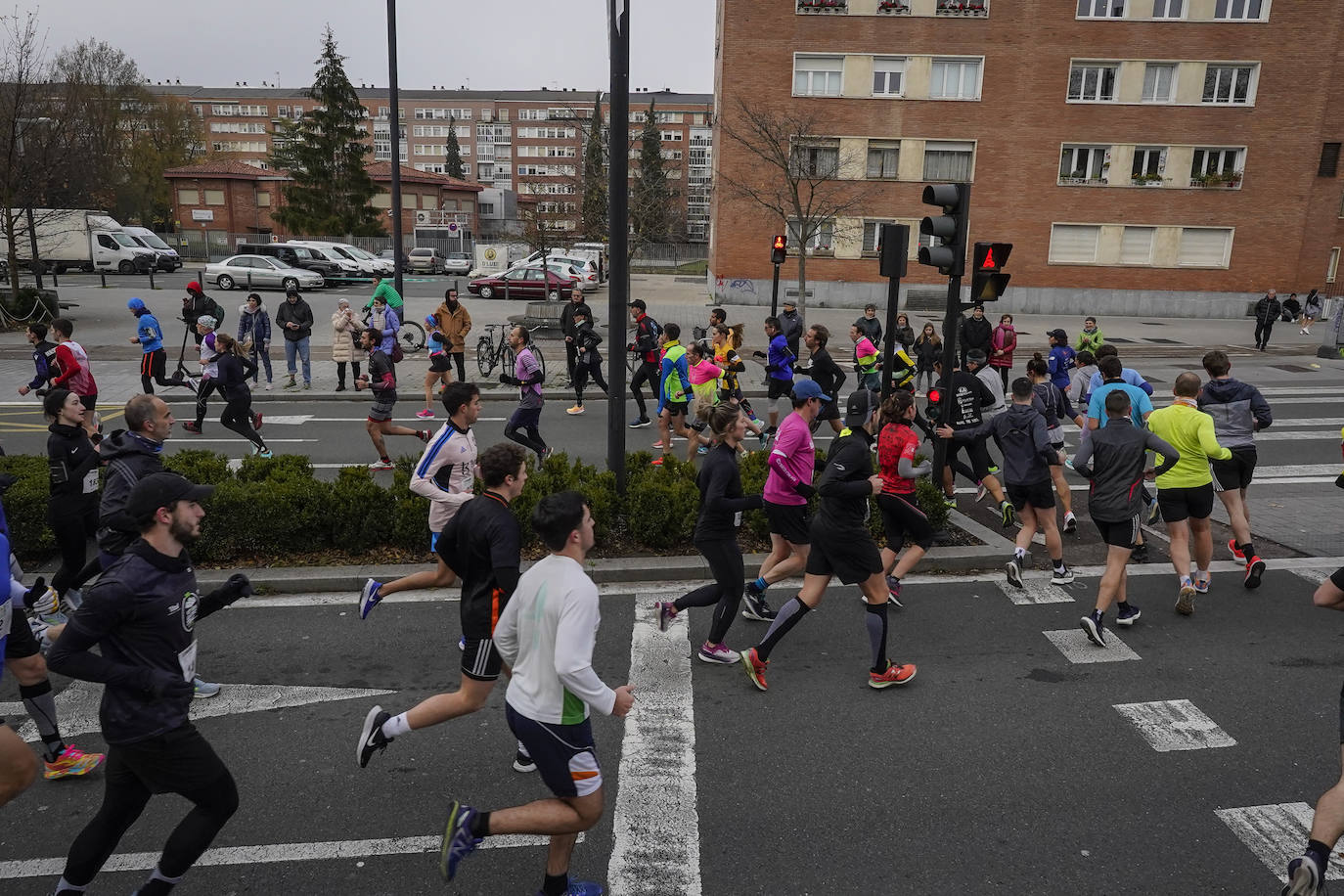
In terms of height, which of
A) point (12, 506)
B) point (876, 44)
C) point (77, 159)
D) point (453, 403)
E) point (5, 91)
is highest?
point (876, 44)

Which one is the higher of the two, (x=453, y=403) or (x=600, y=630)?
(x=453, y=403)

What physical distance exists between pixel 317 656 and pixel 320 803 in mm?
1870

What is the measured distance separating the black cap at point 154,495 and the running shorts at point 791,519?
397 cm

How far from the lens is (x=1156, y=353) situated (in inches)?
982

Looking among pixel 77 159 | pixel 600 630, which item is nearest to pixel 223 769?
pixel 600 630

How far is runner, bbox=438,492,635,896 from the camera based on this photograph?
353 cm

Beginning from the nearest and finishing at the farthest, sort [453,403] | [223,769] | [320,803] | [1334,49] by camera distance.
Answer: [223,769]
[320,803]
[453,403]
[1334,49]

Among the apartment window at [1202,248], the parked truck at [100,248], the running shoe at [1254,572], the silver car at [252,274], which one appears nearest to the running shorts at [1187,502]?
the running shoe at [1254,572]

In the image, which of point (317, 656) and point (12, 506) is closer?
point (317, 656)

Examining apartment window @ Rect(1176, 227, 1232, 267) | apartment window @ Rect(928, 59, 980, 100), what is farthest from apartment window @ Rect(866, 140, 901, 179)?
apartment window @ Rect(1176, 227, 1232, 267)

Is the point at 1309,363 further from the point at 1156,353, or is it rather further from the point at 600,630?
the point at 600,630

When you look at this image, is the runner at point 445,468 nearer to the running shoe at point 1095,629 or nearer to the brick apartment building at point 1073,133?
the running shoe at point 1095,629

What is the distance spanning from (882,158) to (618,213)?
30259 millimetres

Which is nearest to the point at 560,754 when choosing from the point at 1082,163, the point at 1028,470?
the point at 1028,470
